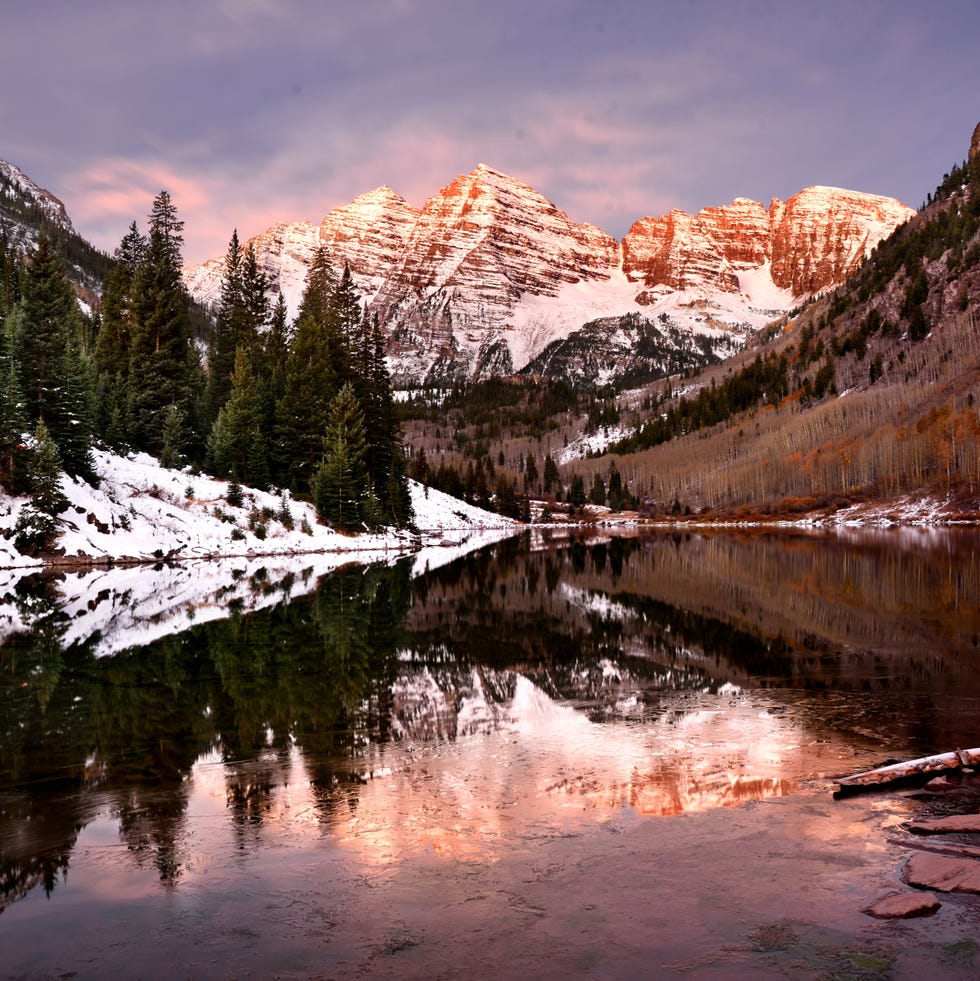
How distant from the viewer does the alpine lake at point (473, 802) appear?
6660mm

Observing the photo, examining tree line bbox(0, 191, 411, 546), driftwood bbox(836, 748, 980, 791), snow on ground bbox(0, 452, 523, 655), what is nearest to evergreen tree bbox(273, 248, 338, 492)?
tree line bbox(0, 191, 411, 546)

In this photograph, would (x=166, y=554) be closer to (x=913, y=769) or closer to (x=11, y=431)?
(x=11, y=431)

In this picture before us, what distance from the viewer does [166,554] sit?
2133 inches

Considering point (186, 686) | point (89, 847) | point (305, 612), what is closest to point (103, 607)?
point (305, 612)

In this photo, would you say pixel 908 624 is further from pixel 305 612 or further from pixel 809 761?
pixel 305 612

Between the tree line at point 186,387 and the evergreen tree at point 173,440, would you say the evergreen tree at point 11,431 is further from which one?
the evergreen tree at point 173,440

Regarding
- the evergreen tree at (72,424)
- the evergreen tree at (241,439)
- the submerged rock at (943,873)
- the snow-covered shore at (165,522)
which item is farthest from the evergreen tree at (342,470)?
the submerged rock at (943,873)

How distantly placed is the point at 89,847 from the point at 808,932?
7.70 meters

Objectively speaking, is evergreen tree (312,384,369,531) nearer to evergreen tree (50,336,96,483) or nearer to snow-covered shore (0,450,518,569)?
snow-covered shore (0,450,518,569)

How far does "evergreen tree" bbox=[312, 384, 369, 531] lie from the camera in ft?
231

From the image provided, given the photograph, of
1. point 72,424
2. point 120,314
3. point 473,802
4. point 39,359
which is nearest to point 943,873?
point 473,802

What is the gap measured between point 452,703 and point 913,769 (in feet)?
28.5

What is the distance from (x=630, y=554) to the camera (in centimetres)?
6819

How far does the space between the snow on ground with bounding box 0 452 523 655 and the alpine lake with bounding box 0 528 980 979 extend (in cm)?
495
